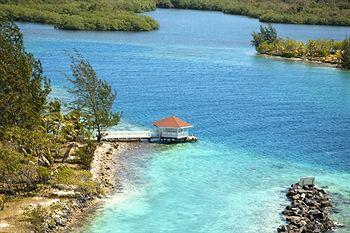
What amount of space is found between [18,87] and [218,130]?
78.2ft

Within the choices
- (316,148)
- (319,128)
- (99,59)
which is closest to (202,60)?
(99,59)

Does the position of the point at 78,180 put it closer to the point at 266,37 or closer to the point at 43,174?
the point at 43,174

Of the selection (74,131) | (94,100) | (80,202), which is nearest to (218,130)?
(94,100)

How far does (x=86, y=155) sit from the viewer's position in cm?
4981

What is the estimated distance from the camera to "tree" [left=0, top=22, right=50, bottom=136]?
157 ft

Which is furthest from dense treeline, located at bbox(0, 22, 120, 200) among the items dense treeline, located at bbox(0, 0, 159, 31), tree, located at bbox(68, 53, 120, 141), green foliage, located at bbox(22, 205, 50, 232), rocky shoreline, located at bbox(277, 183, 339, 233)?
dense treeline, located at bbox(0, 0, 159, 31)

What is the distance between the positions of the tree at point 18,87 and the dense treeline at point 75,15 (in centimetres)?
10619

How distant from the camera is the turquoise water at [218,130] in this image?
4334 cm

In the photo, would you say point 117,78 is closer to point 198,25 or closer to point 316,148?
point 316,148

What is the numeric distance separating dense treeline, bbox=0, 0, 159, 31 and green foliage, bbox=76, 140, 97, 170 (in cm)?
11007

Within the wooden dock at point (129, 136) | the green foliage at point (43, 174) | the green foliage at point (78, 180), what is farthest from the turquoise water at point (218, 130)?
the green foliage at point (43, 174)

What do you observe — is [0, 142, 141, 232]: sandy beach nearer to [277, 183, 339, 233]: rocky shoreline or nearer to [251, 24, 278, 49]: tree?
[277, 183, 339, 233]: rocky shoreline

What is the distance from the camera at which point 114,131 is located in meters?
61.9

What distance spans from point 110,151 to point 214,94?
105 feet
